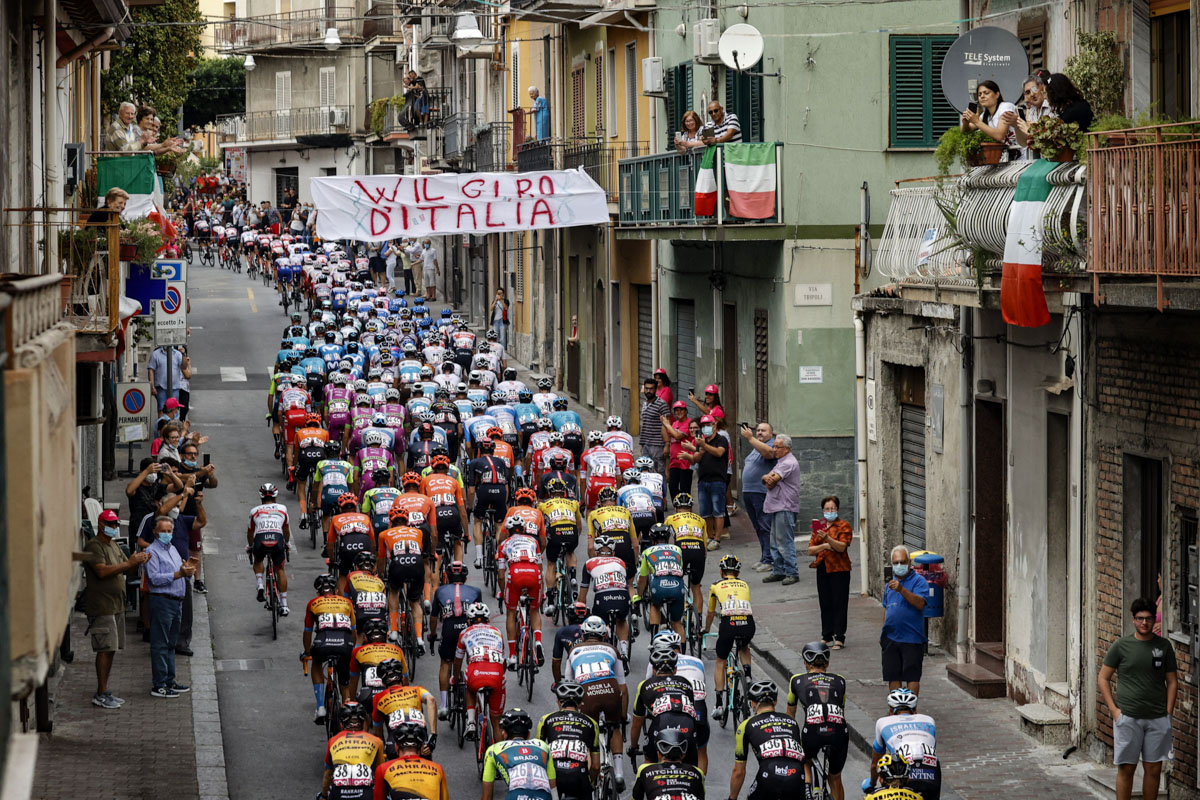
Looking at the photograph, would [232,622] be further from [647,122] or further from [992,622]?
[647,122]

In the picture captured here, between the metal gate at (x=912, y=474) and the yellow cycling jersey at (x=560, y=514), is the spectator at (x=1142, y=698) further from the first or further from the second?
the yellow cycling jersey at (x=560, y=514)

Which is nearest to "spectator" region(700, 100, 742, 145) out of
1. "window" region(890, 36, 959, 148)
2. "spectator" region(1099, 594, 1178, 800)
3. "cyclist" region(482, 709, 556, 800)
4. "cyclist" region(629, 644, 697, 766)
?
"window" region(890, 36, 959, 148)

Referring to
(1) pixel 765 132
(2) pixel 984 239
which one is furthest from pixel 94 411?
(1) pixel 765 132

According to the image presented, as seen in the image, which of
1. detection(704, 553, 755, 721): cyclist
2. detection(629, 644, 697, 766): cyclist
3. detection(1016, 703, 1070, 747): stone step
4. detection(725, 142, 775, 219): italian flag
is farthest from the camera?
detection(725, 142, 775, 219): italian flag

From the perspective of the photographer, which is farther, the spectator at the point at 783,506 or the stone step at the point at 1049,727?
the spectator at the point at 783,506

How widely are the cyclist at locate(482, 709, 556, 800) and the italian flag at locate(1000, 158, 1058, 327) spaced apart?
16.9ft

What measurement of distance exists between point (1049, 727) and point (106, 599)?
8832 millimetres

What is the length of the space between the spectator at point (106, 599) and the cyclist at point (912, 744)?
25.9ft

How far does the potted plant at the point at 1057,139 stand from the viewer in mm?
14336

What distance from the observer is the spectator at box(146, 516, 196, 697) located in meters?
17.6

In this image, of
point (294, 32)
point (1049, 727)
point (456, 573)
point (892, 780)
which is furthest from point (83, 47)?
point (294, 32)

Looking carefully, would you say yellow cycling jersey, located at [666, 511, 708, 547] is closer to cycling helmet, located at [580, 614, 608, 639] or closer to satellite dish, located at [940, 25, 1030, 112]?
cycling helmet, located at [580, 614, 608, 639]

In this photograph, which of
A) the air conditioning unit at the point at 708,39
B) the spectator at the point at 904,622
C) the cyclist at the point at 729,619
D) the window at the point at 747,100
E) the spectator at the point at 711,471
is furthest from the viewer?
the window at the point at 747,100

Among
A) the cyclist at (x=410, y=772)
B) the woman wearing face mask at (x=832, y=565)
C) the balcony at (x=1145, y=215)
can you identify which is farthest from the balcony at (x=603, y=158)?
the cyclist at (x=410, y=772)
